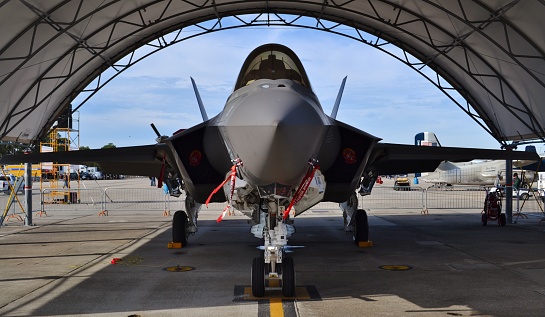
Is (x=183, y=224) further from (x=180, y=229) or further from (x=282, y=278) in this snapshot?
(x=282, y=278)

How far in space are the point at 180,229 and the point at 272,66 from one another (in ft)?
18.8

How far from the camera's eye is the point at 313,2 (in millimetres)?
14844

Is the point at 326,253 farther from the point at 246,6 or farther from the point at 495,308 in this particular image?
the point at 246,6

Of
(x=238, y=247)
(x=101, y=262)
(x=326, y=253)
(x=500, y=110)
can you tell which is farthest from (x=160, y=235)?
(x=500, y=110)

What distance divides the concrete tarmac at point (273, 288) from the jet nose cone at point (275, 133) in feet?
6.22

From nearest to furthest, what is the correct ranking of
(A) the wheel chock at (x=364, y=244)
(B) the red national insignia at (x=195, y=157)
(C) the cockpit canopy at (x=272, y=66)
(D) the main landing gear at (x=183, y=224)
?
(C) the cockpit canopy at (x=272, y=66), (B) the red national insignia at (x=195, y=157), (A) the wheel chock at (x=364, y=244), (D) the main landing gear at (x=183, y=224)

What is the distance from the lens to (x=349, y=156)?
22.5 ft

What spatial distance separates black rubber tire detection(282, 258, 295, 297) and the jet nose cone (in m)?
1.61

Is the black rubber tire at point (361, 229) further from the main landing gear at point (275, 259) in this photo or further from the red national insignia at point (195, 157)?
the red national insignia at point (195, 157)

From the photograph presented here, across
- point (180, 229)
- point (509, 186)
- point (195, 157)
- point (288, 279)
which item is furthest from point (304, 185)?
point (509, 186)

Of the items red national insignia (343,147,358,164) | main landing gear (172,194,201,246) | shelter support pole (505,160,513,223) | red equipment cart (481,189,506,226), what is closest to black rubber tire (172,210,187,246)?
main landing gear (172,194,201,246)

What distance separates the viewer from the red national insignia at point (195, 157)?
22.3ft

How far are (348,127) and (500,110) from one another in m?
11.7

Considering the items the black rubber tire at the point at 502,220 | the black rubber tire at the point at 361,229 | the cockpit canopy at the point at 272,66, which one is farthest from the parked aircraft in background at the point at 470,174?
the cockpit canopy at the point at 272,66
